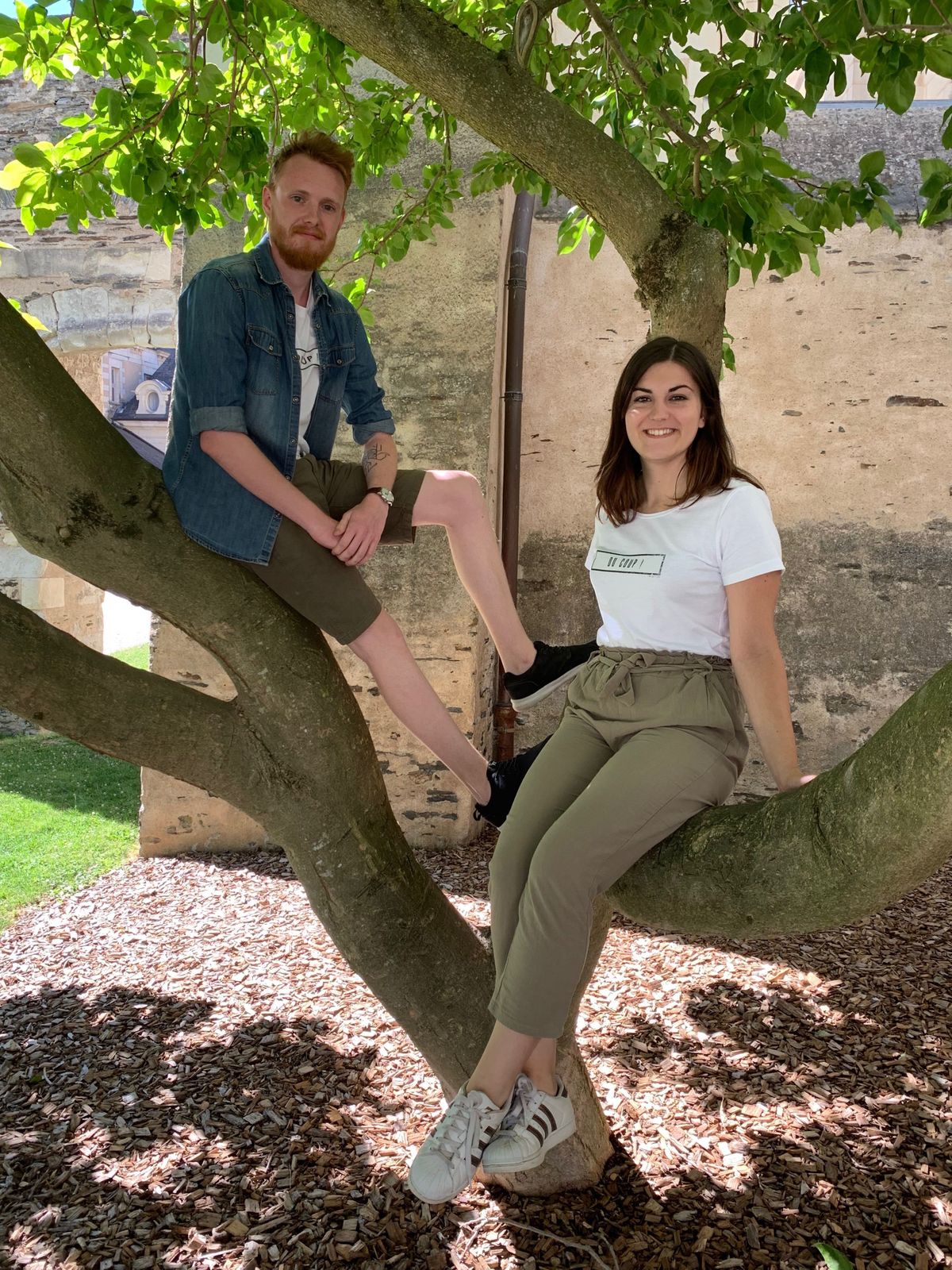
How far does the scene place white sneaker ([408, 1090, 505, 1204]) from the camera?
190 cm

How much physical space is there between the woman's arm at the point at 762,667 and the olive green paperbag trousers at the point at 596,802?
62 mm

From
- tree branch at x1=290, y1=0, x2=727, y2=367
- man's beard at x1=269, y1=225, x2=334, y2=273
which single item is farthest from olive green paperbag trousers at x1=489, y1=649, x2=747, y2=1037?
man's beard at x1=269, y1=225, x2=334, y2=273

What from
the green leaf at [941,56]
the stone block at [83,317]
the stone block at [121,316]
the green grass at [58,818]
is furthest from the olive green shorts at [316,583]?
the stone block at [83,317]

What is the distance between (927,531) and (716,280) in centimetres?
411

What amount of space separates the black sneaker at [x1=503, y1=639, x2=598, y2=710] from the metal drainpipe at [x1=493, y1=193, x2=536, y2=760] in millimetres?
3570

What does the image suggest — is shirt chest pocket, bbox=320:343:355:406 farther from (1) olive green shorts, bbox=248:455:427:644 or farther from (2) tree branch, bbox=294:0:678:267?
(2) tree branch, bbox=294:0:678:267

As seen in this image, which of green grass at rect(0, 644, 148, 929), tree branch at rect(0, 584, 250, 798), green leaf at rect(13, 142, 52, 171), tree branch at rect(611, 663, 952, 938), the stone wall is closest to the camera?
tree branch at rect(611, 663, 952, 938)

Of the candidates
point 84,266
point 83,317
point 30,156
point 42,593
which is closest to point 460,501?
point 30,156

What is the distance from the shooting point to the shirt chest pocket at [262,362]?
2.33m

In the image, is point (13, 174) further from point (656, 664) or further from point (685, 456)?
point (656, 664)

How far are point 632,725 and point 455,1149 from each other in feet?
2.86

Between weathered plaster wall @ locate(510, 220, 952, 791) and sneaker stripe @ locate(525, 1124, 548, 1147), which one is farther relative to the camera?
weathered plaster wall @ locate(510, 220, 952, 791)

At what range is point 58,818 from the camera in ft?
23.0

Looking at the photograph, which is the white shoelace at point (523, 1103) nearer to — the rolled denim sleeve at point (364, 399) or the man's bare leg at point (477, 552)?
the man's bare leg at point (477, 552)
